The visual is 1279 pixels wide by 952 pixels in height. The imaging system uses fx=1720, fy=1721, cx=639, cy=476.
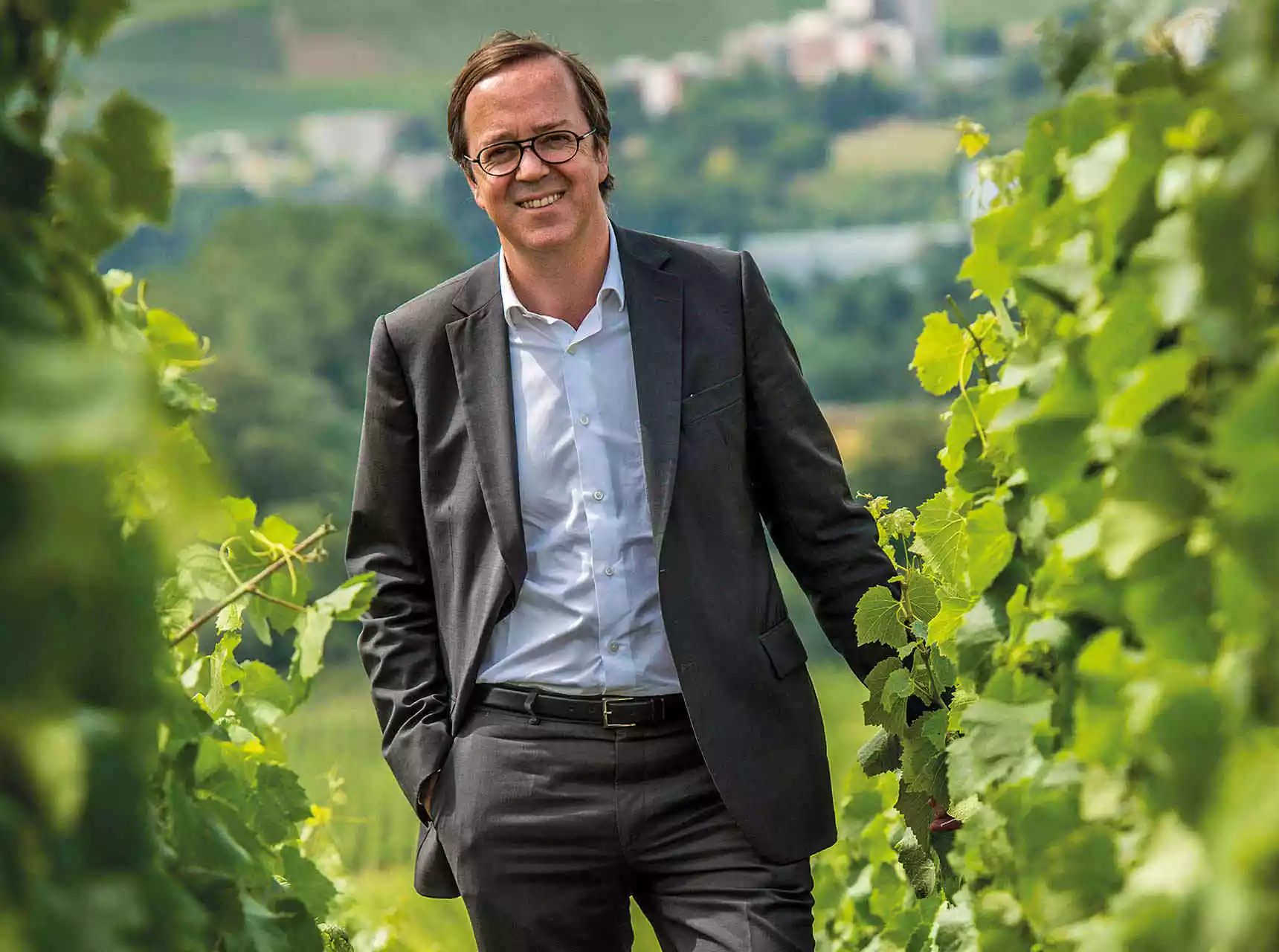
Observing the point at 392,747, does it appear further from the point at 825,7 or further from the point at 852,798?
the point at 825,7

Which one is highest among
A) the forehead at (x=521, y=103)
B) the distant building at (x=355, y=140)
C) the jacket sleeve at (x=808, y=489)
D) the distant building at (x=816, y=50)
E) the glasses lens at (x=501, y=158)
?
the distant building at (x=816, y=50)

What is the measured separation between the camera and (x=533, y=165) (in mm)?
2605

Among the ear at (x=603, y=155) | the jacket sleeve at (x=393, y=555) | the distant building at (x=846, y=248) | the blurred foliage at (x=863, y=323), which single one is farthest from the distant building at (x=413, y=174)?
the jacket sleeve at (x=393, y=555)

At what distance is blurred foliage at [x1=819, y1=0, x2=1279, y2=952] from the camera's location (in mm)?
1031

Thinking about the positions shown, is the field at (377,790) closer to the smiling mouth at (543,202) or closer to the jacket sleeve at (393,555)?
the jacket sleeve at (393,555)

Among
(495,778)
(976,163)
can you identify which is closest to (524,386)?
(495,778)

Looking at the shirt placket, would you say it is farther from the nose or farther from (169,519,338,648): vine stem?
(169,519,338,648): vine stem

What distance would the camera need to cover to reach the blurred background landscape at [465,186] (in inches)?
898

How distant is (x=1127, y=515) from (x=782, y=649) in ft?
4.51

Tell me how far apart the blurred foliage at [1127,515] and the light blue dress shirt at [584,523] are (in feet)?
1.87

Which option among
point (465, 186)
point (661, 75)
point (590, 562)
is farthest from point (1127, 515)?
point (661, 75)

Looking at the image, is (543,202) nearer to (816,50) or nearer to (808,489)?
(808,489)

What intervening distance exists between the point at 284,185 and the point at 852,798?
2567cm

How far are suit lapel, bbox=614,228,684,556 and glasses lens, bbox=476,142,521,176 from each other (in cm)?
22
